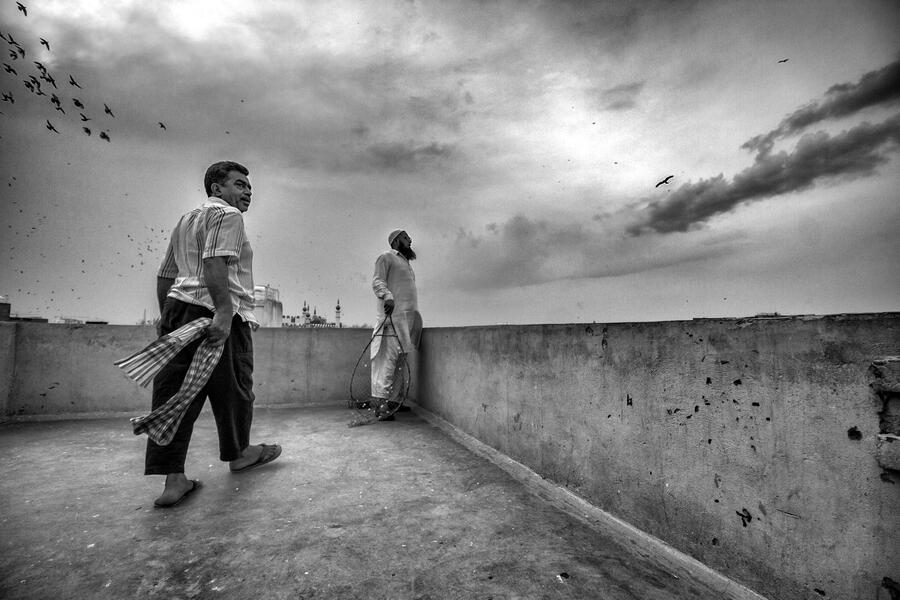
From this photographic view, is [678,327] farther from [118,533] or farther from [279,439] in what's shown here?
[279,439]

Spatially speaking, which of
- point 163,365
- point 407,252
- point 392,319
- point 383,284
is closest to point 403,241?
point 407,252

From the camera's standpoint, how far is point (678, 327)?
63.4 inches

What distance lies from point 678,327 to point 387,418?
3.18 m

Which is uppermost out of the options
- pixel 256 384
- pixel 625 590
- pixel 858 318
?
pixel 858 318

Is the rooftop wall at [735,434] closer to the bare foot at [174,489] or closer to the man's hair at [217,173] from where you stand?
the bare foot at [174,489]

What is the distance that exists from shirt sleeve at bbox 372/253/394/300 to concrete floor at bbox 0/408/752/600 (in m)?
1.90

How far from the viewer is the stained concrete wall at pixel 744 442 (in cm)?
108

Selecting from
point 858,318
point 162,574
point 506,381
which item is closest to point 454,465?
point 506,381

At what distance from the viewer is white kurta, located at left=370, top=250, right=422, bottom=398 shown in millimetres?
4395

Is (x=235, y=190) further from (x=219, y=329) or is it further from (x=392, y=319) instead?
(x=392, y=319)

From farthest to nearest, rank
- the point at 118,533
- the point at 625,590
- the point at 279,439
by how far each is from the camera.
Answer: the point at 279,439
the point at 118,533
the point at 625,590

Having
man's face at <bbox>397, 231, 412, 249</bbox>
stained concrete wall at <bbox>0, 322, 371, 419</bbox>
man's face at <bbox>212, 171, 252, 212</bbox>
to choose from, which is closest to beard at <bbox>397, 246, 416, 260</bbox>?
man's face at <bbox>397, 231, 412, 249</bbox>

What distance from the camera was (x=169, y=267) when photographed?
245 cm

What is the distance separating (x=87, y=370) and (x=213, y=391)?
304 cm
